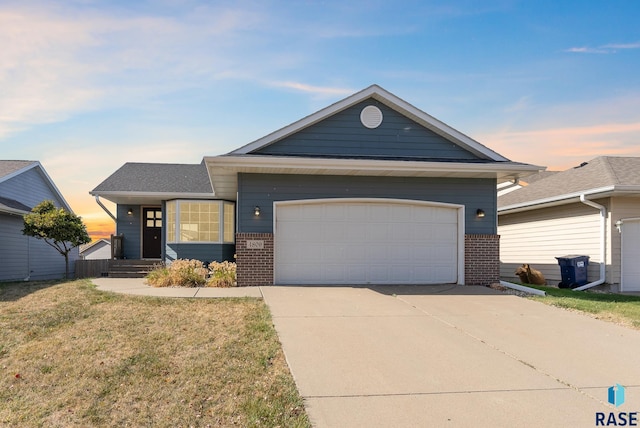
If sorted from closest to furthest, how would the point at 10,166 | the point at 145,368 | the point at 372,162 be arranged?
the point at 145,368 → the point at 372,162 → the point at 10,166

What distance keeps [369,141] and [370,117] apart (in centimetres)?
63

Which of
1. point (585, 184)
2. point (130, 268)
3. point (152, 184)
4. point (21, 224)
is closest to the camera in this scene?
point (585, 184)

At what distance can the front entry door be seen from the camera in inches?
730

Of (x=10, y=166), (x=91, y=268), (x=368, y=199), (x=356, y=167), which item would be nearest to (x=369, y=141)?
(x=356, y=167)

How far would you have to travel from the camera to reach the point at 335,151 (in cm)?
1220

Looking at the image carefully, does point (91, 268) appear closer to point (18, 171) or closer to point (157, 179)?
point (18, 171)

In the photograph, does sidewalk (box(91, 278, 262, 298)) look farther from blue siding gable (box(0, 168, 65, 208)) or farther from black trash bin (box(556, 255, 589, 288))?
black trash bin (box(556, 255, 589, 288))

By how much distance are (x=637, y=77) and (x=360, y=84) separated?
779 centimetres

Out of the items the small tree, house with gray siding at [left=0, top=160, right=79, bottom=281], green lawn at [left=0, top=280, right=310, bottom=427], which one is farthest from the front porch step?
green lawn at [left=0, top=280, right=310, bottom=427]

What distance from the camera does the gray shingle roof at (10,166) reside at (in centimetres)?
1816

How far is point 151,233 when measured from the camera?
734 inches

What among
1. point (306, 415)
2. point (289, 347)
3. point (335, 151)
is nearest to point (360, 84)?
point (335, 151)

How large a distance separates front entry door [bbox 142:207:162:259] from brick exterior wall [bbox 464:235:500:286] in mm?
11822

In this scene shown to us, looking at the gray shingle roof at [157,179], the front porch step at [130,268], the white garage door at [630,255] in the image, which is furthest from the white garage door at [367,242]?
the front porch step at [130,268]
